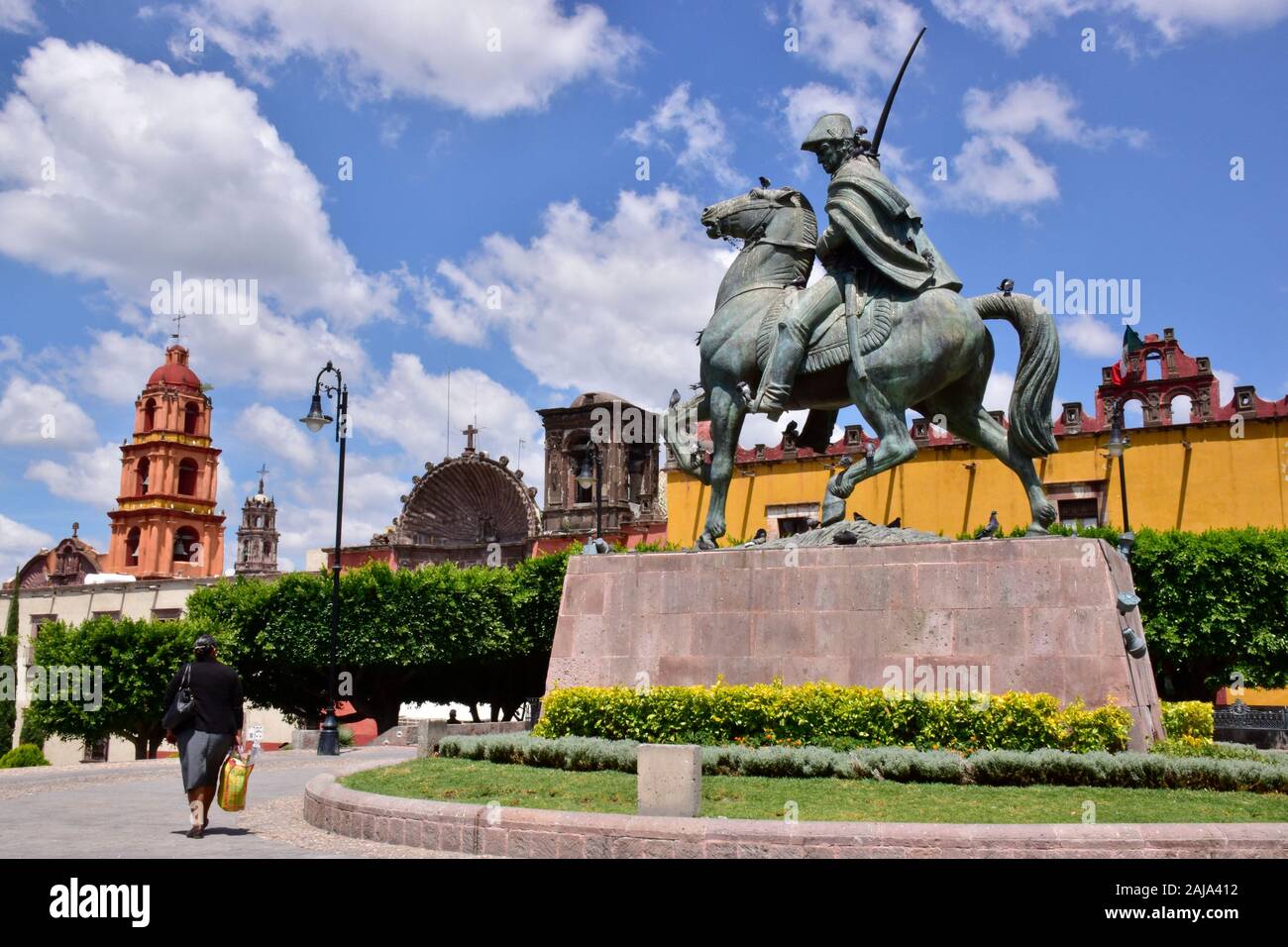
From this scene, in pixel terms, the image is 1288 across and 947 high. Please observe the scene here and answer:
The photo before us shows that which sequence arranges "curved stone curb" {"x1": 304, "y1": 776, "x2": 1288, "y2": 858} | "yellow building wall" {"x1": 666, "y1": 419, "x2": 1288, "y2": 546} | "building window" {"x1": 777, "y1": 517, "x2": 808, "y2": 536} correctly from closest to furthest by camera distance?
"curved stone curb" {"x1": 304, "y1": 776, "x2": 1288, "y2": 858} → "yellow building wall" {"x1": 666, "y1": 419, "x2": 1288, "y2": 546} → "building window" {"x1": 777, "y1": 517, "x2": 808, "y2": 536}

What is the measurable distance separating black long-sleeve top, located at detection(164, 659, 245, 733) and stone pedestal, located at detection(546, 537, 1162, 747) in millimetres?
4257

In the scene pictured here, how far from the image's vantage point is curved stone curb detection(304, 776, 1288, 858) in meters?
7.14

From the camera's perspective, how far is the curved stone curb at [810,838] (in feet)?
23.4

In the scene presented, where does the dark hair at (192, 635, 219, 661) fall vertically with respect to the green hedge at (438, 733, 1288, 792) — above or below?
above

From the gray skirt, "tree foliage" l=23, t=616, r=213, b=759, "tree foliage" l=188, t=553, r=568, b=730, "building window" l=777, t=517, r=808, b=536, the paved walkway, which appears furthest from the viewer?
"building window" l=777, t=517, r=808, b=536

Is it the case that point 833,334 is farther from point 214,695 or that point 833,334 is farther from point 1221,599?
point 1221,599

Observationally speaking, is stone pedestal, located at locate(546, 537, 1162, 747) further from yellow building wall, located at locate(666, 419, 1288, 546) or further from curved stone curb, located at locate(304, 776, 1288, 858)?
yellow building wall, located at locate(666, 419, 1288, 546)

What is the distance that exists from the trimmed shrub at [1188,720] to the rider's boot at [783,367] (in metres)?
5.54

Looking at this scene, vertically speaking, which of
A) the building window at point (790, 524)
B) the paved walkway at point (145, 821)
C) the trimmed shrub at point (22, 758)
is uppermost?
the building window at point (790, 524)

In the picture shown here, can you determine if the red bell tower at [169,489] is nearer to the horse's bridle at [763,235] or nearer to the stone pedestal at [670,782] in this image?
the horse's bridle at [763,235]

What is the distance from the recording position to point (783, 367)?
12.9 metres
